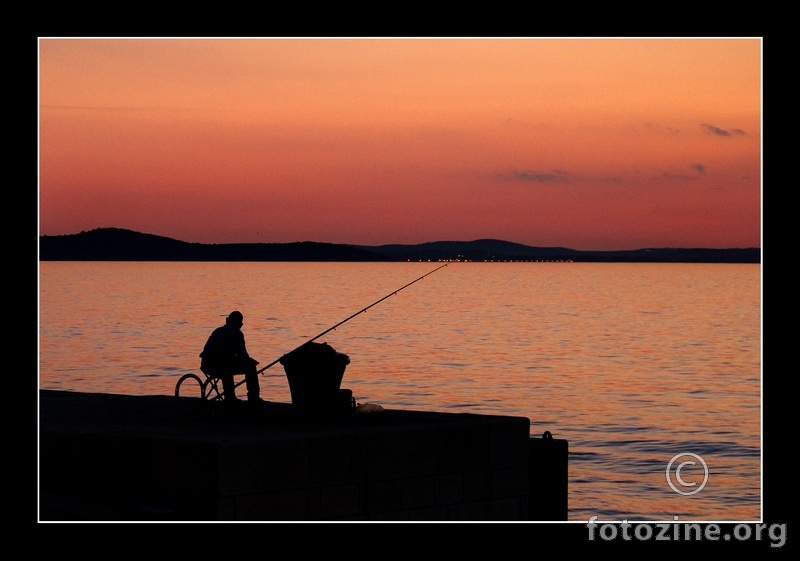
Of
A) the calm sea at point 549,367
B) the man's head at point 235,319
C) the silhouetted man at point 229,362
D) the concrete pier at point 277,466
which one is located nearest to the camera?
the concrete pier at point 277,466

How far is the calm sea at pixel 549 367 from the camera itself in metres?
27.3

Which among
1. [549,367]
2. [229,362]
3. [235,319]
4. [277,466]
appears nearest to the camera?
[277,466]

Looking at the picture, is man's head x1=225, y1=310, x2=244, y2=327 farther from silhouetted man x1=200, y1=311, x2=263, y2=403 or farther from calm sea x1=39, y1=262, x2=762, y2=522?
calm sea x1=39, y1=262, x2=762, y2=522

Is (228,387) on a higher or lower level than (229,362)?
lower

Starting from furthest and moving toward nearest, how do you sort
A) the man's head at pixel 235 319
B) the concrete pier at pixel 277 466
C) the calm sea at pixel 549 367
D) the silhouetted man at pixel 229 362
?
the calm sea at pixel 549 367, the silhouetted man at pixel 229 362, the man's head at pixel 235 319, the concrete pier at pixel 277 466

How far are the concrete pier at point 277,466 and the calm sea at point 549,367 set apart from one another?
8200 millimetres

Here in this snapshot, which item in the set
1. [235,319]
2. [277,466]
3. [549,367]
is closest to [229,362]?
[235,319]

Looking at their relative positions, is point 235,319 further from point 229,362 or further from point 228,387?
point 228,387

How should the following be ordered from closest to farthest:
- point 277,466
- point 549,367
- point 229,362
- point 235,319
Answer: point 277,466
point 235,319
point 229,362
point 549,367

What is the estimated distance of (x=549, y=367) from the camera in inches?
1882

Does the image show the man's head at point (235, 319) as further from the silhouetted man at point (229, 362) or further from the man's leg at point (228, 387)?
the man's leg at point (228, 387)

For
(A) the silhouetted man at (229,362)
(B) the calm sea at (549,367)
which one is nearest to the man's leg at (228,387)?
(A) the silhouetted man at (229,362)

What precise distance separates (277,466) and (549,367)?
34990 mm
